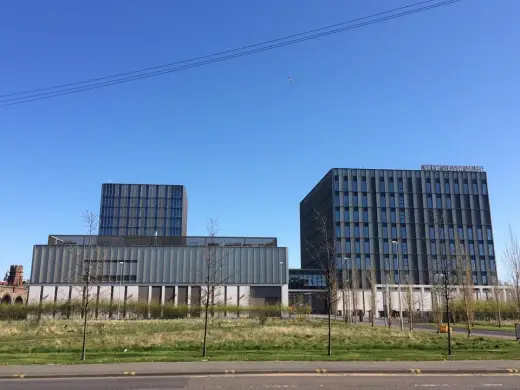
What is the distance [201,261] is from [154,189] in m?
87.8

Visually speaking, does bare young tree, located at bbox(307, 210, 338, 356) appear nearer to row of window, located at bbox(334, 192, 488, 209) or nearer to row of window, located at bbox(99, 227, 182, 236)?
row of window, located at bbox(334, 192, 488, 209)

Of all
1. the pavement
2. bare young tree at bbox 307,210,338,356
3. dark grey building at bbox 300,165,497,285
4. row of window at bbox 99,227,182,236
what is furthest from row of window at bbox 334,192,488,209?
the pavement

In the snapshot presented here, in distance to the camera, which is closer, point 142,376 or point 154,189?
point 142,376

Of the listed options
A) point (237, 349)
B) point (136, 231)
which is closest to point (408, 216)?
point (136, 231)

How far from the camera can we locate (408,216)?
108 m

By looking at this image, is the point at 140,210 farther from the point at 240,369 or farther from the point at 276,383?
the point at 276,383

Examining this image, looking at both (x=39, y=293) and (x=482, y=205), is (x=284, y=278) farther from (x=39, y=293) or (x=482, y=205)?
(x=482, y=205)

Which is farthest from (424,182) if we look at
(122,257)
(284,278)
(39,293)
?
(39,293)

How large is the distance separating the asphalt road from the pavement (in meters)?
0.58

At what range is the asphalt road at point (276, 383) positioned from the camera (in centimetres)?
1296

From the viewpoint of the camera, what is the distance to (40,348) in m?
23.5

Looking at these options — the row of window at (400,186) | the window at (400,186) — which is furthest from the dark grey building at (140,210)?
the window at (400,186)

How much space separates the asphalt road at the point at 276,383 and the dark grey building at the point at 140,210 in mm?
142881

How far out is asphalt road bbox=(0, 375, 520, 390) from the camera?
1296 centimetres
